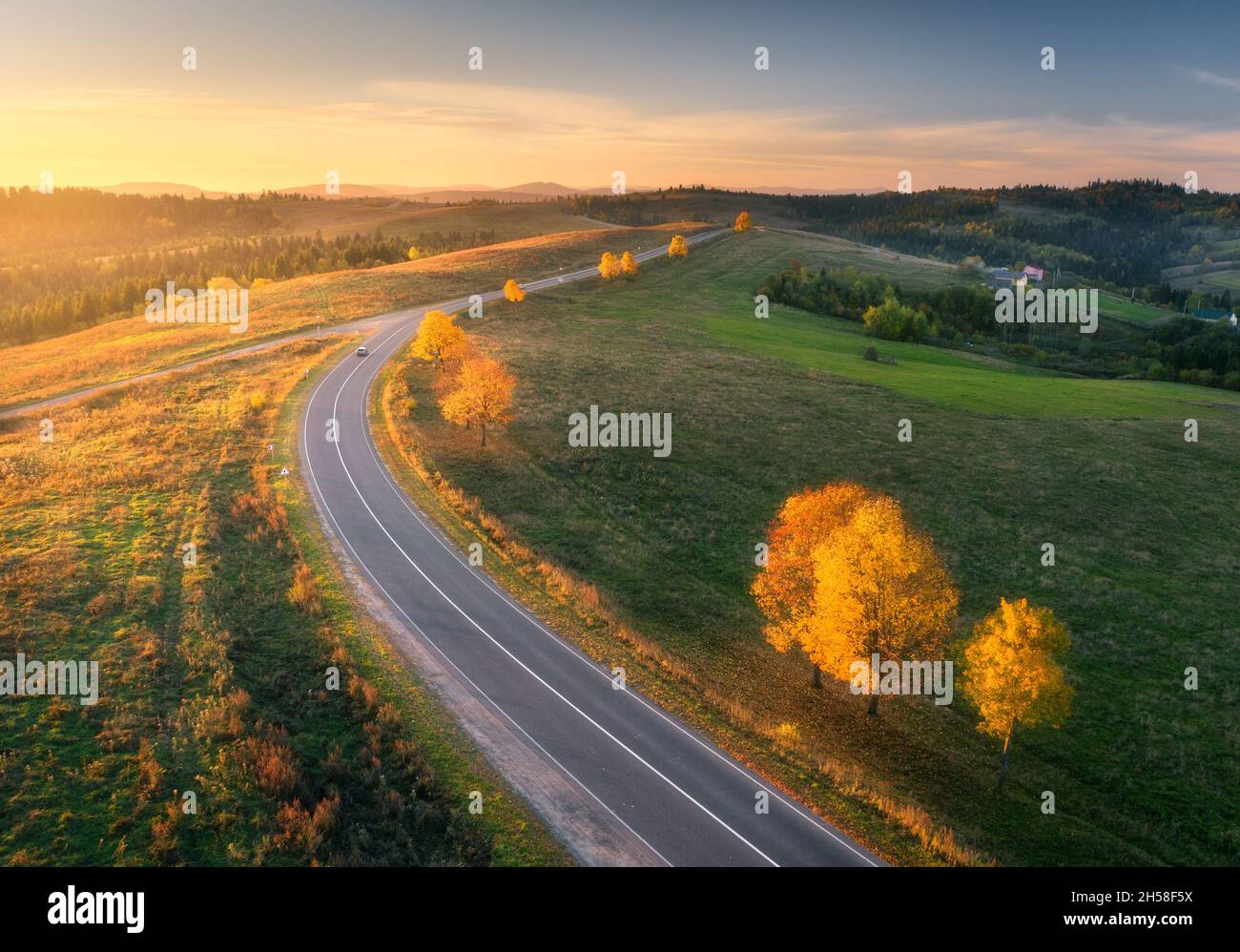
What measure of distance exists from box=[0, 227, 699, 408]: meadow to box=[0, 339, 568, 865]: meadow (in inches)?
1484

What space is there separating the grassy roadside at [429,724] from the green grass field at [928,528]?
905cm

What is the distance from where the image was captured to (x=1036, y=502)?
5734 centimetres

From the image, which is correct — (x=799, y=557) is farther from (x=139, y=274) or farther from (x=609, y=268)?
(x=139, y=274)

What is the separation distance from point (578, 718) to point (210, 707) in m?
13.4

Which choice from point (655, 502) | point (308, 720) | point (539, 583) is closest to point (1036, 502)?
point (655, 502)

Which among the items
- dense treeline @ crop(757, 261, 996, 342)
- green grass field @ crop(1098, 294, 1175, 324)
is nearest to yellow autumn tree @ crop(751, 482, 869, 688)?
dense treeline @ crop(757, 261, 996, 342)

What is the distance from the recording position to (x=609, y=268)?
423 feet

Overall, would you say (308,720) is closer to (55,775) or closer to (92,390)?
(55,775)

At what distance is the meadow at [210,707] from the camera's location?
19922 mm

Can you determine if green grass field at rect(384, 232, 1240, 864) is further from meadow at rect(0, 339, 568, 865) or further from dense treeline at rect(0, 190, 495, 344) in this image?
dense treeline at rect(0, 190, 495, 344)

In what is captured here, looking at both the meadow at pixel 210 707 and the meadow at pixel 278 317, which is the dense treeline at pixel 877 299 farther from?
the meadow at pixel 210 707

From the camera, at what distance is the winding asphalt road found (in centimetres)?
2267

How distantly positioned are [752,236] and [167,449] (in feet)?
478

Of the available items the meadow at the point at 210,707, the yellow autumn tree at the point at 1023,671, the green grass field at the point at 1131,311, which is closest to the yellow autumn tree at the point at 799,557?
the yellow autumn tree at the point at 1023,671
